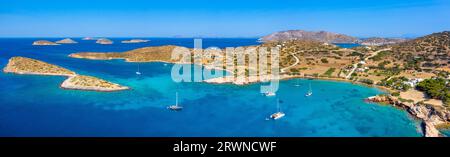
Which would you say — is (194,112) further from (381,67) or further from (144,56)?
(144,56)

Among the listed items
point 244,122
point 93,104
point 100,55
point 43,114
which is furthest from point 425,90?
point 100,55

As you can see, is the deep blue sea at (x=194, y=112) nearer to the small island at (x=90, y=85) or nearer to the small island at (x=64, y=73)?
the small island at (x=90, y=85)

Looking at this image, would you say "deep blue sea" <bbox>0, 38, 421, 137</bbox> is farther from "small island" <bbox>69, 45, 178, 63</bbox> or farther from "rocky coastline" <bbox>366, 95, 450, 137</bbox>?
"small island" <bbox>69, 45, 178, 63</bbox>

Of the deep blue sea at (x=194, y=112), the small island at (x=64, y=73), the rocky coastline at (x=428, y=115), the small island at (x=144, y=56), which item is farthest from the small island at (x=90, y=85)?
the small island at (x=144, y=56)

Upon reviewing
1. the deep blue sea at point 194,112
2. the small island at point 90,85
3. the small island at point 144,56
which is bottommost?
the deep blue sea at point 194,112

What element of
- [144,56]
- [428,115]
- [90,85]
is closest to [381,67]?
[428,115]

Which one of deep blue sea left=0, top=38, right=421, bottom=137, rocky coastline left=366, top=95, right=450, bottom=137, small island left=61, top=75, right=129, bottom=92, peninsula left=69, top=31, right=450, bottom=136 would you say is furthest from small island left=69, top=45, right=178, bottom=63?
rocky coastline left=366, top=95, right=450, bottom=137
